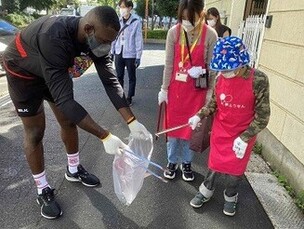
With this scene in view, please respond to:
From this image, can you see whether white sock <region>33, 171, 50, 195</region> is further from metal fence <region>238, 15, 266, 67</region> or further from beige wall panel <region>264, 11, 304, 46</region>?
metal fence <region>238, 15, 266, 67</region>

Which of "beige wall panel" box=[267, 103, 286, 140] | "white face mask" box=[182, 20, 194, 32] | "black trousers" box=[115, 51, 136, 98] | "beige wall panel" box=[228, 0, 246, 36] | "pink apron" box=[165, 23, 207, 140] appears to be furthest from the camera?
"beige wall panel" box=[228, 0, 246, 36]

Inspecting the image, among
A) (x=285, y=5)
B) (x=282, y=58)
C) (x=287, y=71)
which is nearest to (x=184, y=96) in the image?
(x=287, y=71)

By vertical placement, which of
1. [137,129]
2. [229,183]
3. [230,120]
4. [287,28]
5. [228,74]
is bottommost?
[229,183]

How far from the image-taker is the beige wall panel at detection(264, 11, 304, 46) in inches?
121

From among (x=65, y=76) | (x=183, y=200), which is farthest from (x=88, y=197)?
(x=65, y=76)

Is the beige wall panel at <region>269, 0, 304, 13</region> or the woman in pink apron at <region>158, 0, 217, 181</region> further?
the beige wall panel at <region>269, 0, 304, 13</region>

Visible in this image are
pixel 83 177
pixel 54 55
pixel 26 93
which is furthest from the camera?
pixel 83 177

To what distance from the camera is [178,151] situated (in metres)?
3.05

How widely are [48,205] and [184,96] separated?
148 centimetres

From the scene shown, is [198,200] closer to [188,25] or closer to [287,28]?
[188,25]

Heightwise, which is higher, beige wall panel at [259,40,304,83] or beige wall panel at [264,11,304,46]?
beige wall panel at [264,11,304,46]

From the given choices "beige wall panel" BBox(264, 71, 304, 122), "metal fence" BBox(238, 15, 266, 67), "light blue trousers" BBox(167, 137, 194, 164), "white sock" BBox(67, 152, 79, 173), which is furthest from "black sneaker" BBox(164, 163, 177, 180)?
"metal fence" BBox(238, 15, 266, 67)

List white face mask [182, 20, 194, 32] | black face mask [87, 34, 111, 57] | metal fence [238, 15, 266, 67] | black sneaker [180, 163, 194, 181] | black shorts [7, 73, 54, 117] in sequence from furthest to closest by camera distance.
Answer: metal fence [238, 15, 266, 67] → black sneaker [180, 163, 194, 181] → white face mask [182, 20, 194, 32] → black shorts [7, 73, 54, 117] → black face mask [87, 34, 111, 57]

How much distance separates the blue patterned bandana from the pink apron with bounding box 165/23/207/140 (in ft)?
1.68
